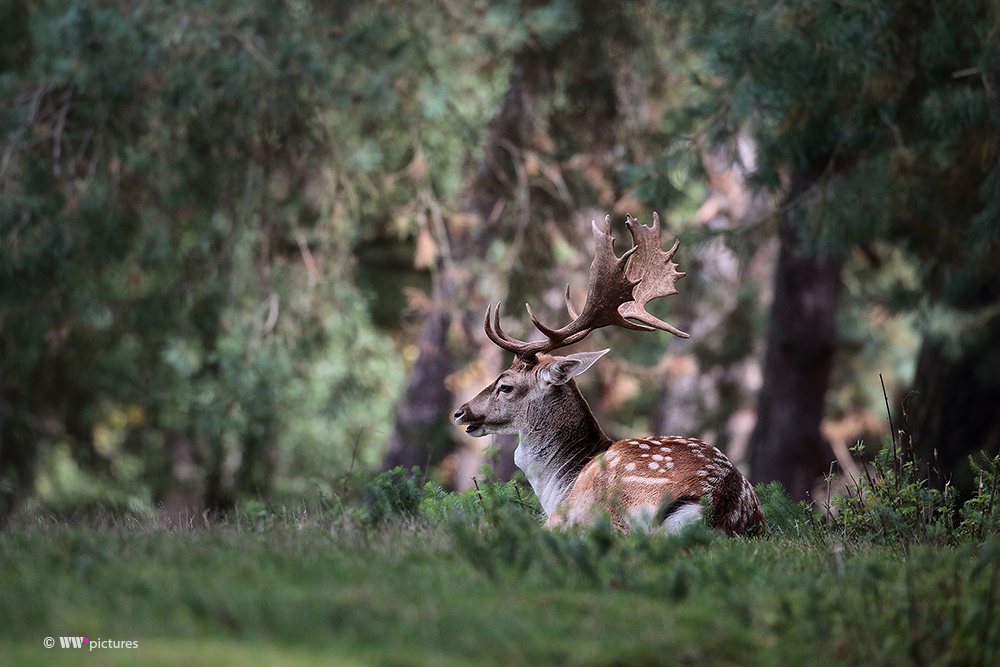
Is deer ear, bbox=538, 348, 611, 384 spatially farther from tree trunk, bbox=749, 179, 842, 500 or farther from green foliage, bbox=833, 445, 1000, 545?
tree trunk, bbox=749, 179, 842, 500

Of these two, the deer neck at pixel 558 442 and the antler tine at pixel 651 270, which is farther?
the antler tine at pixel 651 270

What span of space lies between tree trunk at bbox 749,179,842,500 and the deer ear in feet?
22.5

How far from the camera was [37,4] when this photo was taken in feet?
47.0

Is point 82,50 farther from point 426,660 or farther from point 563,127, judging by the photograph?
point 426,660

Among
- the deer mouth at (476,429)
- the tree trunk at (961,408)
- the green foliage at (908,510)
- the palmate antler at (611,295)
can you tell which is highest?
the palmate antler at (611,295)

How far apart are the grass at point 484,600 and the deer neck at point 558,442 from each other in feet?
5.85

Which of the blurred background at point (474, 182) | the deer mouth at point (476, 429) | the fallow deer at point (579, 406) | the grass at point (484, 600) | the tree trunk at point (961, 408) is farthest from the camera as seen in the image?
the tree trunk at point (961, 408)

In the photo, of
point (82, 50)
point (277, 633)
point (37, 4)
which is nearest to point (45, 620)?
point (277, 633)

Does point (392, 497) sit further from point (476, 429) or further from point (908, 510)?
point (908, 510)

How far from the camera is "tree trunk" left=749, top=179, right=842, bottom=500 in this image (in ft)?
43.1

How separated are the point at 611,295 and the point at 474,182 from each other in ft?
20.9

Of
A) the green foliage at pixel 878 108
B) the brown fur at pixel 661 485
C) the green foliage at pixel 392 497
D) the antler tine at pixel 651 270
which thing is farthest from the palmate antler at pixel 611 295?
the green foliage at pixel 878 108

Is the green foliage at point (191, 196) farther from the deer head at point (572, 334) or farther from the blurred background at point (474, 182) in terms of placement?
the deer head at point (572, 334)

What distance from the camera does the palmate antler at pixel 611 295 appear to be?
6.89 meters
